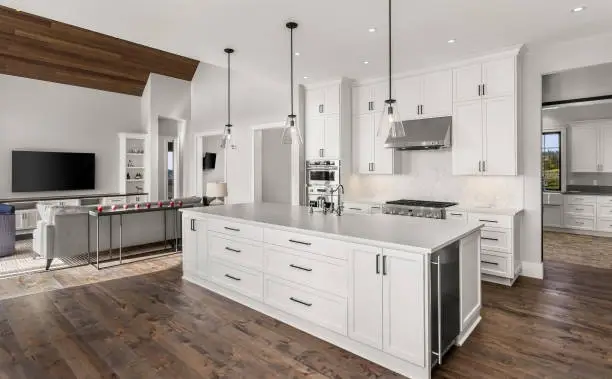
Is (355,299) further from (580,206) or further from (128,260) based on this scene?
(580,206)

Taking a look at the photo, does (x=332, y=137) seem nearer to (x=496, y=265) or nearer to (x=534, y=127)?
(x=534, y=127)

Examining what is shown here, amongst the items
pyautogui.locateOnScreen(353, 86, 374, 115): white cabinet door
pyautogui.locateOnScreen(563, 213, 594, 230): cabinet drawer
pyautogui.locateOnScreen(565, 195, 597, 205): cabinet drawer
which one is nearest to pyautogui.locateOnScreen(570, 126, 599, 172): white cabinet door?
pyautogui.locateOnScreen(565, 195, 597, 205): cabinet drawer

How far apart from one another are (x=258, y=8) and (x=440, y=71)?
278 cm

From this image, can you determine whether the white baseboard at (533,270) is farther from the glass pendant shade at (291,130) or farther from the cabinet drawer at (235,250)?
the cabinet drawer at (235,250)

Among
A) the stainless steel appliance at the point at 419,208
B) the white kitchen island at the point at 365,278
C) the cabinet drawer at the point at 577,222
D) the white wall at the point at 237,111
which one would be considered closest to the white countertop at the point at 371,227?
the white kitchen island at the point at 365,278

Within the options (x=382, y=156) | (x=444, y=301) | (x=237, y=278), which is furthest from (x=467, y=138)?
(x=237, y=278)

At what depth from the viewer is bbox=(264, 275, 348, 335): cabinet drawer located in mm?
2701

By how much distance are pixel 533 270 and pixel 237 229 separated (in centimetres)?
369

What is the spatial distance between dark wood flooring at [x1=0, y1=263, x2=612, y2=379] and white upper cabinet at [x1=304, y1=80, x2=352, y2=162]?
3009mm

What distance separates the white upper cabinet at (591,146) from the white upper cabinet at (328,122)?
506cm

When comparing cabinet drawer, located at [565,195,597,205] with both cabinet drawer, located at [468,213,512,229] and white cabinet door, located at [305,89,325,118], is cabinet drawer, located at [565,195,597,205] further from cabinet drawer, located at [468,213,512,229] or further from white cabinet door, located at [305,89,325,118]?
white cabinet door, located at [305,89,325,118]

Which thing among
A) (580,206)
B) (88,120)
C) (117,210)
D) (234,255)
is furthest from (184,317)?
(580,206)

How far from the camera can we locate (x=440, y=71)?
4.95 m

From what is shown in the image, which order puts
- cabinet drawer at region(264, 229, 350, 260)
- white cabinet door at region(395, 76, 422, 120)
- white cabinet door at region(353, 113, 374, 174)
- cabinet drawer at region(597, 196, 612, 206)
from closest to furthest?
cabinet drawer at region(264, 229, 350, 260)
white cabinet door at region(395, 76, 422, 120)
white cabinet door at region(353, 113, 374, 174)
cabinet drawer at region(597, 196, 612, 206)
